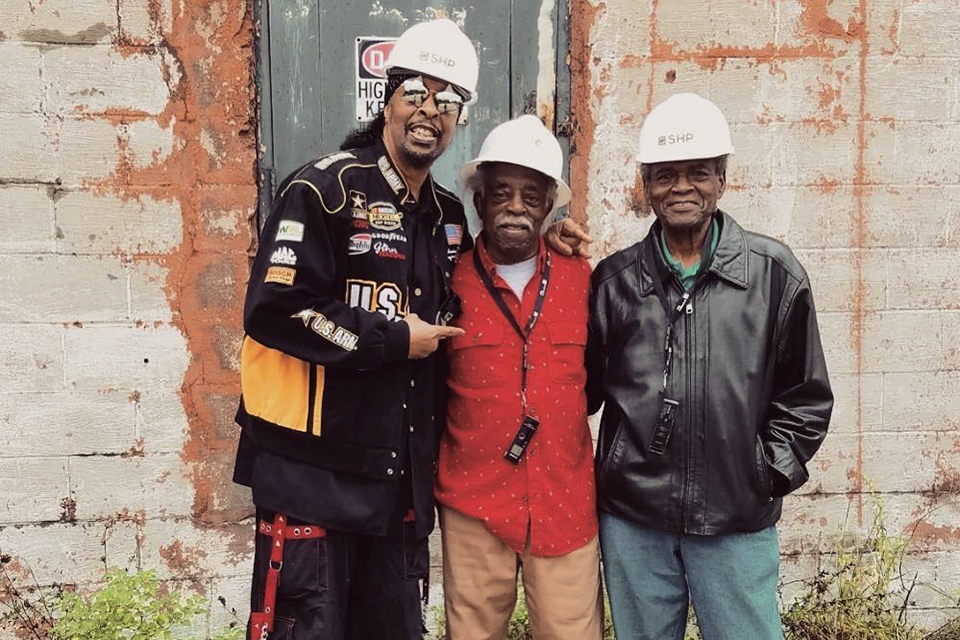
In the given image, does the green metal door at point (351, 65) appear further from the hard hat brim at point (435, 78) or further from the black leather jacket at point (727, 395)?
the black leather jacket at point (727, 395)

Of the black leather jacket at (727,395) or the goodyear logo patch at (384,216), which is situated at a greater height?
the goodyear logo patch at (384,216)

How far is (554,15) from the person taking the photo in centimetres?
379

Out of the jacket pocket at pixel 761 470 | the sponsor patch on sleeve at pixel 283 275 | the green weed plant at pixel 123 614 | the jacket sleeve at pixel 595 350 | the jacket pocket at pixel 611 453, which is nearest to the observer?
the sponsor patch on sleeve at pixel 283 275

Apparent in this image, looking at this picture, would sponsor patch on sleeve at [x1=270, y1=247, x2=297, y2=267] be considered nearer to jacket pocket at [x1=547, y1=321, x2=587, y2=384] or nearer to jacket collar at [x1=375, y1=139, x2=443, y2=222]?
jacket collar at [x1=375, y1=139, x2=443, y2=222]

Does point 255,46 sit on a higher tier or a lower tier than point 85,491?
higher

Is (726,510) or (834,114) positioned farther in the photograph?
(834,114)

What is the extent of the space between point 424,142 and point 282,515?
1114 millimetres

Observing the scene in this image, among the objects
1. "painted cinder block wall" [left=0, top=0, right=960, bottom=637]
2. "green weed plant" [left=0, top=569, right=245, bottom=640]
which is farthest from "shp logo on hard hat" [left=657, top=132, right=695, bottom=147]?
"green weed plant" [left=0, top=569, right=245, bottom=640]

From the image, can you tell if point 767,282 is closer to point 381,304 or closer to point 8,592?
point 381,304

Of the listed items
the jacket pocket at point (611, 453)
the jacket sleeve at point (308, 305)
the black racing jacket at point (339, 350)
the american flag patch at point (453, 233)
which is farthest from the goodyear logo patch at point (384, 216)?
the jacket pocket at point (611, 453)

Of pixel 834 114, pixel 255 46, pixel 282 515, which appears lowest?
pixel 282 515

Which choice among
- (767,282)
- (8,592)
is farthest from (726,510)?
(8,592)

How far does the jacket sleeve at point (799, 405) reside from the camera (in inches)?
95.6

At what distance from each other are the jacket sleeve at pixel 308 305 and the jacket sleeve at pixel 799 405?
106cm
